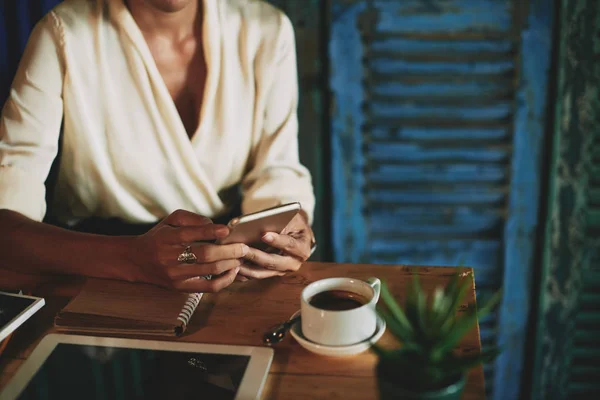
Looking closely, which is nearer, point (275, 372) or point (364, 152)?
point (275, 372)

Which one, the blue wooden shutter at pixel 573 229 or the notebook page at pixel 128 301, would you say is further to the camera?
the blue wooden shutter at pixel 573 229

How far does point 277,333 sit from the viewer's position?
90 centimetres

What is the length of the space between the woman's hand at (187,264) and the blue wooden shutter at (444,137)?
0.91m

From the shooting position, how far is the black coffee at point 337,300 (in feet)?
2.87

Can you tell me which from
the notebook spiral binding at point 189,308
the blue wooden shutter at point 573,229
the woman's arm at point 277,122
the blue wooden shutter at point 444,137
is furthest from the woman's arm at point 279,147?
the blue wooden shutter at point 573,229

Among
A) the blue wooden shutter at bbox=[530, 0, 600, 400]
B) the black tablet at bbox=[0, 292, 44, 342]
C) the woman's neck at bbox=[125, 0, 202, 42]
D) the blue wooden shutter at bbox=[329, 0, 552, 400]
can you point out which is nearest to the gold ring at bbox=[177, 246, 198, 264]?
the black tablet at bbox=[0, 292, 44, 342]

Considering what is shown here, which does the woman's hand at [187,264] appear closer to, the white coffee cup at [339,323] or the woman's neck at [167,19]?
the white coffee cup at [339,323]

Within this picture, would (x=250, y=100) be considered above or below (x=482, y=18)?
below

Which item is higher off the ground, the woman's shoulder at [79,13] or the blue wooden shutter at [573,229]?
the woman's shoulder at [79,13]

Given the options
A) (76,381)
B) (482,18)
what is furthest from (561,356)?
(76,381)

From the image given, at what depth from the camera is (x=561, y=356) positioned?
6.46ft

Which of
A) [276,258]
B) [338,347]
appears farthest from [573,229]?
[338,347]

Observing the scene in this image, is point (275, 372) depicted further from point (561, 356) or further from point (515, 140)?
point (561, 356)

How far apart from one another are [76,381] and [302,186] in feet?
2.59
